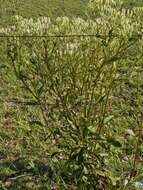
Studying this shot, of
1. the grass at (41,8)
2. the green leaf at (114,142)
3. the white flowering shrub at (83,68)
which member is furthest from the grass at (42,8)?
the green leaf at (114,142)

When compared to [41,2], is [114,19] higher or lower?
higher

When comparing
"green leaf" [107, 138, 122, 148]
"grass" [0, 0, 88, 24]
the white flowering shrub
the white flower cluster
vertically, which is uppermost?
the white flower cluster

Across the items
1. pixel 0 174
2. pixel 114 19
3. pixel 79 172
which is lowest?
pixel 0 174

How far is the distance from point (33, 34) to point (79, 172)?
142 centimetres

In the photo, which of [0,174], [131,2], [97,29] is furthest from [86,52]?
[131,2]

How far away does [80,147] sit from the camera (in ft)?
15.7

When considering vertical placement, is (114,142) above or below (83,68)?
below

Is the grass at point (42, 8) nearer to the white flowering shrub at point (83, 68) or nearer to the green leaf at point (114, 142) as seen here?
the white flowering shrub at point (83, 68)

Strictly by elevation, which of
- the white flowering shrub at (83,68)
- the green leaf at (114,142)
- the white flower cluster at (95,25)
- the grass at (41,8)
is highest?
the white flower cluster at (95,25)

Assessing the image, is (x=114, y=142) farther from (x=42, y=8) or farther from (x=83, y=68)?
(x=42, y=8)

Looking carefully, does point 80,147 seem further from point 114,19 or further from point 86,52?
point 114,19

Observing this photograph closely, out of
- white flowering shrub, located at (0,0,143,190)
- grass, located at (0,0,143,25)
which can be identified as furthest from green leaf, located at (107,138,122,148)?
grass, located at (0,0,143,25)

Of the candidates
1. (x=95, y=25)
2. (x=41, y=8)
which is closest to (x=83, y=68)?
(x=95, y=25)

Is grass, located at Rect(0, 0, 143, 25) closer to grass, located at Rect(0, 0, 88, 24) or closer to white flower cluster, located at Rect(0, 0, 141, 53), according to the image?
grass, located at Rect(0, 0, 88, 24)
